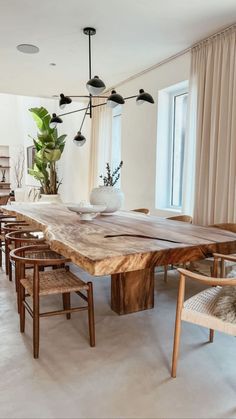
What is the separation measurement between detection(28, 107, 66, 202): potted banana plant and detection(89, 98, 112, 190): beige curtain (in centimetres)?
72

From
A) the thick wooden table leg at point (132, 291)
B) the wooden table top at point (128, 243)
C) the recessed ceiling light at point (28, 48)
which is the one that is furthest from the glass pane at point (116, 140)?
the thick wooden table leg at point (132, 291)

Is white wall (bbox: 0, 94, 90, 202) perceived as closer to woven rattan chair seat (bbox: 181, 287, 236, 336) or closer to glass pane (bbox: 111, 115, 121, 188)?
glass pane (bbox: 111, 115, 121, 188)

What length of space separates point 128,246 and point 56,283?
581 mm

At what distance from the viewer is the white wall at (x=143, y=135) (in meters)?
4.16

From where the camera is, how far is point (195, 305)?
68.0 inches

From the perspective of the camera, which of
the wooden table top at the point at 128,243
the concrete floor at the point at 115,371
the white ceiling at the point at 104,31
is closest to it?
the concrete floor at the point at 115,371

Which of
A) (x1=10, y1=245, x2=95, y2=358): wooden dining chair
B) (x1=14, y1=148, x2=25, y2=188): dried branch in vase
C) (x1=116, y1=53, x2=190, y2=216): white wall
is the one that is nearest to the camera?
(x1=10, y1=245, x2=95, y2=358): wooden dining chair

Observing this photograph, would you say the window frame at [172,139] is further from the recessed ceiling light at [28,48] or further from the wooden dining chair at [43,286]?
the wooden dining chair at [43,286]

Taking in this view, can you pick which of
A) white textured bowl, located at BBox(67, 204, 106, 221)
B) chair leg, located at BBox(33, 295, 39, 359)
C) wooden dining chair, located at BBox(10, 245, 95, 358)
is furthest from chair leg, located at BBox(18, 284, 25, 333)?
white textured bowl, located at BBox(67, 204, 106, 221)

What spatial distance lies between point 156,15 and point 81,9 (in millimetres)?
681

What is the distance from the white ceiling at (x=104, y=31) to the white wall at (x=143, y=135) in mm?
187

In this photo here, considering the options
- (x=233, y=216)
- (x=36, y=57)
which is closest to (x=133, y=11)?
(x=36, y=57)

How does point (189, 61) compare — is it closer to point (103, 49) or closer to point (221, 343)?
point (103, 49)

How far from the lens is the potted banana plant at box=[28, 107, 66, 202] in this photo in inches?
244
